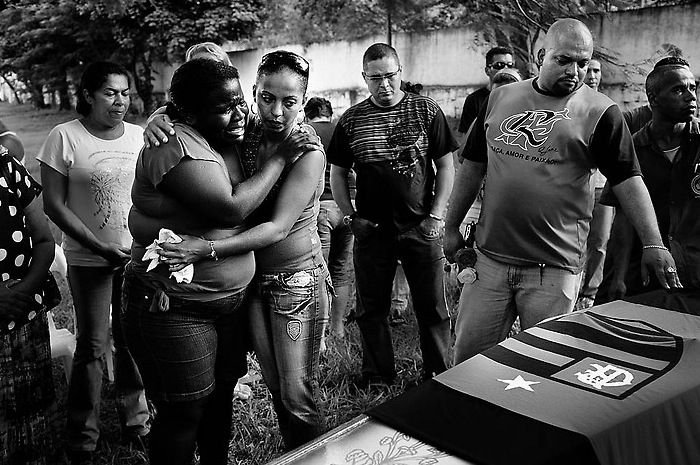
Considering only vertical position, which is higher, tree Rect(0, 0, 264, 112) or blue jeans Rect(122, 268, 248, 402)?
tree Rect(0, 0, 264, 112)

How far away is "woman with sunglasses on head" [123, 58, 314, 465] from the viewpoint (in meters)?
2.01

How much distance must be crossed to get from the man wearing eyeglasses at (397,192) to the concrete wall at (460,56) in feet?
17.0

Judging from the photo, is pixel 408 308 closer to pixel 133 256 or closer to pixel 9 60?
pixel 133 256

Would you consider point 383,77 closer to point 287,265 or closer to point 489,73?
point 287,265

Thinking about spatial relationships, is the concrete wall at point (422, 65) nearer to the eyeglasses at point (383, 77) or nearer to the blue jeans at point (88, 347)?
the eyeglasses at point (383, 77)

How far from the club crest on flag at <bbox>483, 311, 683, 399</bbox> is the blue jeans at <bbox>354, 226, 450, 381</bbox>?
1.11 metres

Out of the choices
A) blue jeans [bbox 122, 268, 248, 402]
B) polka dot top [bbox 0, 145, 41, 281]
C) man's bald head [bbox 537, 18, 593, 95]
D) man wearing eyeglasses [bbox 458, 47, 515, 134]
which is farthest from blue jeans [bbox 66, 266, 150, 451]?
man wearing eyeglasses [bbox 458, 47, 515, 134]

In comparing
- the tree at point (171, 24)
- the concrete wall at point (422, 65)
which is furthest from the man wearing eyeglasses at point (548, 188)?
the tree at point (171, 24)

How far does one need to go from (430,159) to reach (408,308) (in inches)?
62.9

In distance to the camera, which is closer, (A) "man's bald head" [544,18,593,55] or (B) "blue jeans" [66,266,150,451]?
(A) "man's bald head" [544,18,593,55]

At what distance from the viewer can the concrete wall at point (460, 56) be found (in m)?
7.58

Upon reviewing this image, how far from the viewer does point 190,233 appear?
2.09 meters

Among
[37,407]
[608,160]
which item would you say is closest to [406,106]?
[608,160]

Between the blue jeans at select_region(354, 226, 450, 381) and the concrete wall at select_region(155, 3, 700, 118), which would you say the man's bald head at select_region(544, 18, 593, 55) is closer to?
the blue jeans at select_region(354, 226, 450, 381)
